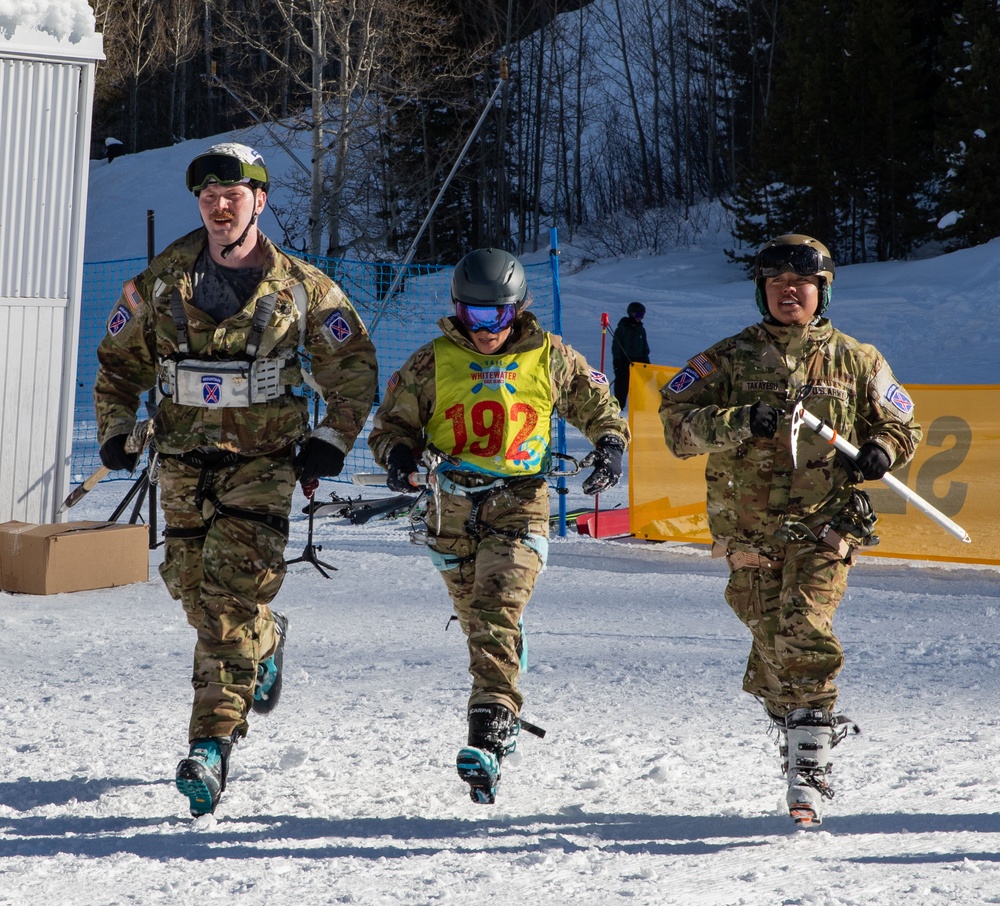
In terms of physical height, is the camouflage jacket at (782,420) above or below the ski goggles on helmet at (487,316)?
below

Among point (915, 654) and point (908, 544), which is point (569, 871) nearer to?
point (915, 654)

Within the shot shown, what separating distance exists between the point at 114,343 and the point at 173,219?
115ft

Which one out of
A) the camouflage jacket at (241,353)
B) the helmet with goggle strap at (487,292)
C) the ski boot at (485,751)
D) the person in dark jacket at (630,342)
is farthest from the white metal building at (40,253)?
the person in dark jacket at (630,342)

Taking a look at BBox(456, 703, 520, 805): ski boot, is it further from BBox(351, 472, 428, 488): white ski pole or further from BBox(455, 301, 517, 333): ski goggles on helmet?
BBox(455, 301, 517, 333): ski goggles on helmet

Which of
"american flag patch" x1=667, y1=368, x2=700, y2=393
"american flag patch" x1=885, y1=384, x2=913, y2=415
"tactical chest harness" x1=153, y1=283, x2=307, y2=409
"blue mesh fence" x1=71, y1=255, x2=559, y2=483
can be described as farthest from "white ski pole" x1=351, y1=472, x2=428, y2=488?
"blue mesh fence" x1=71, y1=255, x2=559, y2=483

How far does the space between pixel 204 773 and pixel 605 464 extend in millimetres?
1648

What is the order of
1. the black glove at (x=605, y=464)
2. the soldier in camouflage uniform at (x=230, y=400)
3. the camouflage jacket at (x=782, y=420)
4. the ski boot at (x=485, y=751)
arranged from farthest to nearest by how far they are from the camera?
1. the black glove at (x=605, y=464)
2. the soldier in camouflage uniform at (x=230, y=400)
3. the camouflage jacket at (x=782, y=420)
4. the ski boot at (x=485, y=751)

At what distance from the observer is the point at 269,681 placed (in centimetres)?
449

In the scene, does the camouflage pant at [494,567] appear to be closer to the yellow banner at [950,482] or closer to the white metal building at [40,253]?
the yellow banner at [950,482]

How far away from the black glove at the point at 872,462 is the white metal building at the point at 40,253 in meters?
5.84

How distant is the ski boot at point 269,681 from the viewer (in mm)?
4453

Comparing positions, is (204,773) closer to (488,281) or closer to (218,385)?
(218,385)

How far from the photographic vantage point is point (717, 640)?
21.2ft

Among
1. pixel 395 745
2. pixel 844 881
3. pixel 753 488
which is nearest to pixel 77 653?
pixel 395 745
